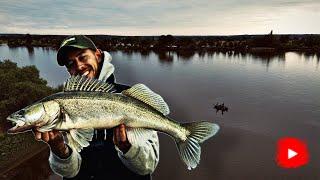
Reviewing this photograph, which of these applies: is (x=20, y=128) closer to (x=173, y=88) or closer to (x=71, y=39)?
(x=71, y=39)

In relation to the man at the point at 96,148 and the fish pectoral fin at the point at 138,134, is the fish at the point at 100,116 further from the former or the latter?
the man at the point at 96,148

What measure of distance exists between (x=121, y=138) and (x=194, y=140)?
91cm

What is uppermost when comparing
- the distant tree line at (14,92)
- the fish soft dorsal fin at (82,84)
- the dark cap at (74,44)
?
the dark cap at (74,44)

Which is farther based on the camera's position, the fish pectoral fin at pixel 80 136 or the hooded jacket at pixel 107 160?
the hooded jacket at pixel 107 160

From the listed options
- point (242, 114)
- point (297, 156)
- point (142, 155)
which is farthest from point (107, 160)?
point (242, 114)

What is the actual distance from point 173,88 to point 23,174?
4254cm

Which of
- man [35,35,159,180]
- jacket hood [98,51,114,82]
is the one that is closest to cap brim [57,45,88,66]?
man [35,35,159,180]

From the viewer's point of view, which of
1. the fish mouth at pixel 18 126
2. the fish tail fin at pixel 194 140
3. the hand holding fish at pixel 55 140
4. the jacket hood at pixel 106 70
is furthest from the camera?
the jacket hood at pixel 106 70

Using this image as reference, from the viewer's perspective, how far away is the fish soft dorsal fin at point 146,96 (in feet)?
11.6

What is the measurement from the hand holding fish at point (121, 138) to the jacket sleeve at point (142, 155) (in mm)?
58

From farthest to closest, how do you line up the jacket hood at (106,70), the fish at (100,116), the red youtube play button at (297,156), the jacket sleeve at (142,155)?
the red youtube play button at (297,156)
the jacket hood at (106,70)
the jacket sleeve at (142,155)
the fish at (100,116)

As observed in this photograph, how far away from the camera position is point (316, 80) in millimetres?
80375

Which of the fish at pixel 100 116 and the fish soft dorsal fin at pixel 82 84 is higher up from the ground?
the fish soft dorsal fin at pixel 82 84

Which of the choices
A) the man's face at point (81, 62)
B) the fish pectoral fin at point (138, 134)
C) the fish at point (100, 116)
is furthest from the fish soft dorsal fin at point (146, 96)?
the man's face at point (81, 62)
